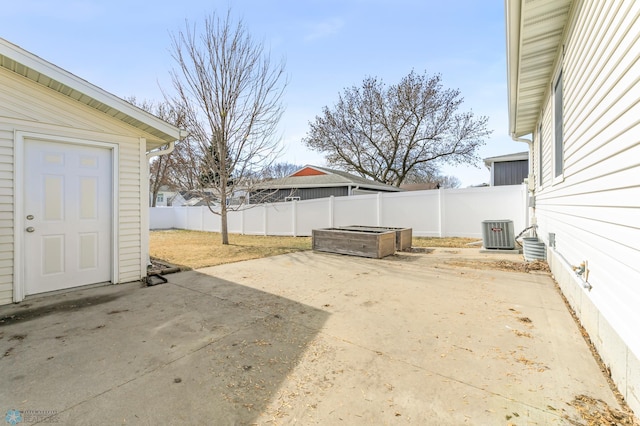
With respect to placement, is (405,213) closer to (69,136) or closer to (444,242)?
(444,242)

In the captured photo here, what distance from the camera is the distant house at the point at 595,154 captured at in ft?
6.22

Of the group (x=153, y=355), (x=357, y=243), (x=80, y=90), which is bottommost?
(x=153, y=355)

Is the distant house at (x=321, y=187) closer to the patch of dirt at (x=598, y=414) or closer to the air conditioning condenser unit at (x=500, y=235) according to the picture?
the air conditioning condenser unit at (x=500, y=235)

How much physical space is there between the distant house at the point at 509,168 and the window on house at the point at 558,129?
12617mm

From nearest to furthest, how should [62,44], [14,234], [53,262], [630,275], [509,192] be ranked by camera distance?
[630,275] < [14,234] < [53,262] < [62,44] < [509,192]

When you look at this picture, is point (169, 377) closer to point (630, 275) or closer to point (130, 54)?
point (630, 275)

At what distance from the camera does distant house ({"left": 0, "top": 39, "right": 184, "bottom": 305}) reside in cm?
397

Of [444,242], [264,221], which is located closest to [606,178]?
[444,242]

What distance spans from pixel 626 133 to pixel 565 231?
2.54 meters

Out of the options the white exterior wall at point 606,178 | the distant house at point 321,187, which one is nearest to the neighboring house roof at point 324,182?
the distant house at point 321,187

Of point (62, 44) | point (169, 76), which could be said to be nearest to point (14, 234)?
point (62, 44)

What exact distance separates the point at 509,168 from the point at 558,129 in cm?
1370

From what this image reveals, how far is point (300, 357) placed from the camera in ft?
8.23

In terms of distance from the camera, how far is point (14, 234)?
13.1ft
